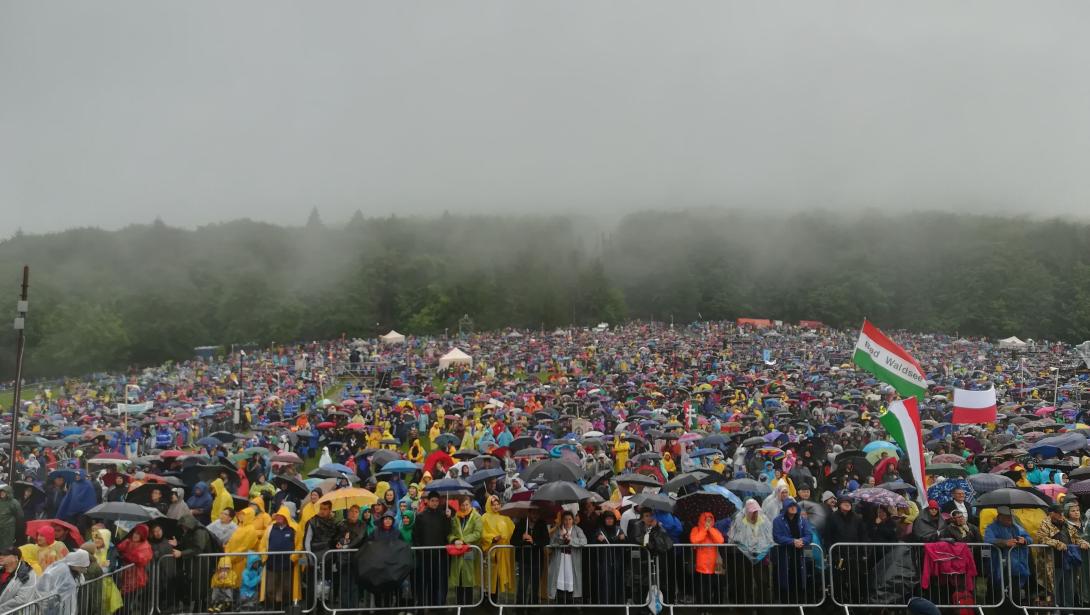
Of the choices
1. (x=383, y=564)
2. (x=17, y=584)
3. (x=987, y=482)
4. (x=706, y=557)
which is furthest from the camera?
(x=987, y=482)

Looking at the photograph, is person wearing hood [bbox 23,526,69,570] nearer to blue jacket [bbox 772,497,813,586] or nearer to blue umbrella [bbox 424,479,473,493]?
blue umbrella [bbox 424,479,473,493]

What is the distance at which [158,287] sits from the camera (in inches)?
3467

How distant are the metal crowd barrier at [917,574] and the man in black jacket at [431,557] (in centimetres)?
397

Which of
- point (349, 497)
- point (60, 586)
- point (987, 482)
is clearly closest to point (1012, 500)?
point (987, 482)

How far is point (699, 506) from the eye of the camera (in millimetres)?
A: 9125

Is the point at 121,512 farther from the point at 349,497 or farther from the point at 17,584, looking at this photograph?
the point at 349,497

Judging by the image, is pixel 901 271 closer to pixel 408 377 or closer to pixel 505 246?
pixel 505 246

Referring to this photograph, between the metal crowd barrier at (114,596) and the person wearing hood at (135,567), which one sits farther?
the person wearing hood at (135,567)

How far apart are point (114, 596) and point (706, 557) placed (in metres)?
5.87

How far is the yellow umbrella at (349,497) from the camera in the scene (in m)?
9.41

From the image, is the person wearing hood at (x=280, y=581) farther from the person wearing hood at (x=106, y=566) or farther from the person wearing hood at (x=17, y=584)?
the person wearing hood at (x=17, y=584)

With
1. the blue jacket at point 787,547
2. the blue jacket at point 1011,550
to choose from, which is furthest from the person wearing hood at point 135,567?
the blue jacket at point 1011,550

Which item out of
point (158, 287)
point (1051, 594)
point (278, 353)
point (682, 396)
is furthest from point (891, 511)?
point (158, 287)

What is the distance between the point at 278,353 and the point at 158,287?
38359 millimetres
